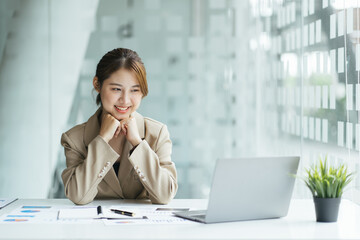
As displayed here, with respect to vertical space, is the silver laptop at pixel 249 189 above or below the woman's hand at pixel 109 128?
below

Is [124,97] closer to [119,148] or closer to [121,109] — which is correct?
[121,109]

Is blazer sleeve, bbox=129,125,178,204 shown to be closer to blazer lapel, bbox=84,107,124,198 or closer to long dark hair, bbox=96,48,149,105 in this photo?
blazer lapel, bbox=84,107,124,198

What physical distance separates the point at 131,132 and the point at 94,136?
0.65ft

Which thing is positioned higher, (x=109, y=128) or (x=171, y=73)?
(x=171, y=73)

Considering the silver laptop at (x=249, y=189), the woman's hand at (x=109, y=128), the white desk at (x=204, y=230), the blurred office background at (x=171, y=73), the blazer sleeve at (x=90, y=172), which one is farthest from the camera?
the blurred office background at (x=171, y=73)

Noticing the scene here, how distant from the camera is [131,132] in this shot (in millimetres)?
2484

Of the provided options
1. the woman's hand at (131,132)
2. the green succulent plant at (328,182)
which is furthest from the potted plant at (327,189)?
the woman's hand at (131,132)

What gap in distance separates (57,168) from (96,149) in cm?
219

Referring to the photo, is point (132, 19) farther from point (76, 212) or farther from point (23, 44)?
point (76, 212)

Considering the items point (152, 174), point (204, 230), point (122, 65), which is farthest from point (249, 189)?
point (122, 65)

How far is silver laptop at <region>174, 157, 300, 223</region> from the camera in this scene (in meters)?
1.87

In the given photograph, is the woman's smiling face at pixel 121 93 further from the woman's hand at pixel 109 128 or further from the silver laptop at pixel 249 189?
the silver laptop at pixel 249 189

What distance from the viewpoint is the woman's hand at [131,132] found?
97.6 inches

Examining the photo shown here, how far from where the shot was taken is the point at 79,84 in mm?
4453
